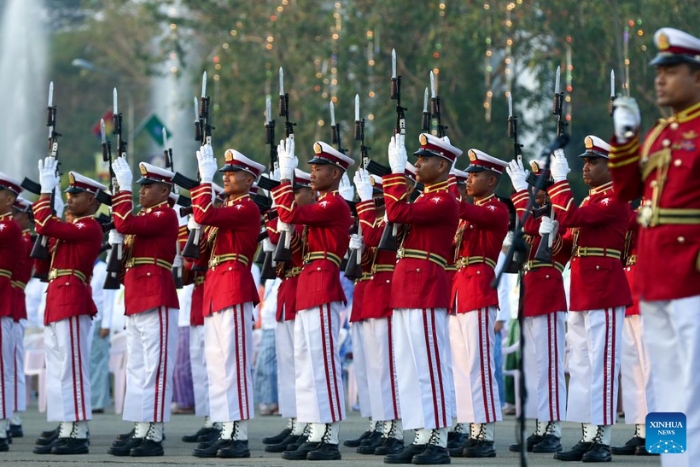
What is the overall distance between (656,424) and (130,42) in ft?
144

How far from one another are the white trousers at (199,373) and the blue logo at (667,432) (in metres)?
7.70

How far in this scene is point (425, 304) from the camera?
37.7ft

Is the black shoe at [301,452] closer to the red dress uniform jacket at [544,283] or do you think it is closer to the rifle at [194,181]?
the rifle at [194,181]

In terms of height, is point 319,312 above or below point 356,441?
above

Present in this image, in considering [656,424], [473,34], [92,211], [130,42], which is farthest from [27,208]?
[130,42]

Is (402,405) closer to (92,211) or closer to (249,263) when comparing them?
(249,263)

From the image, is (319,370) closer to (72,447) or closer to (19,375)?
(72,447)

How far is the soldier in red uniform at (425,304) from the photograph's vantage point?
11.4 meters

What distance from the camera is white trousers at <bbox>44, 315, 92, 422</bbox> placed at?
42.7 feet

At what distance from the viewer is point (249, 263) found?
12.6 m

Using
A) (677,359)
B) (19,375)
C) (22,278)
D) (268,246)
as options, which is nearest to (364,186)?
(268,246)

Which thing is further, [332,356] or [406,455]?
[332,356]

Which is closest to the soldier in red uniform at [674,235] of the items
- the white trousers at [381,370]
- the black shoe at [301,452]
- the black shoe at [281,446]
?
the black shoe at [301,452]

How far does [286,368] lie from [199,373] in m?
1.77
